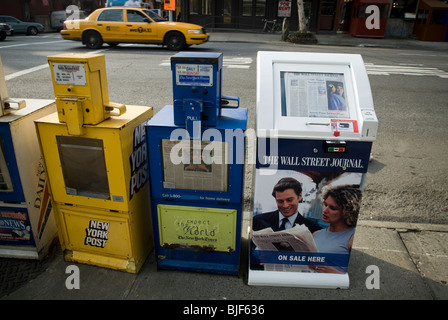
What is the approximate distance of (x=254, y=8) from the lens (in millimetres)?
23500

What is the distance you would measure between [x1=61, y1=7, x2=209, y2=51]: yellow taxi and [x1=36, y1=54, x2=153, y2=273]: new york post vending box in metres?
11.3

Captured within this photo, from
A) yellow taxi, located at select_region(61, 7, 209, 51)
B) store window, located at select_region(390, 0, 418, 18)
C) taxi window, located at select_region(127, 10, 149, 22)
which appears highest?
store window, located at select_region(390, 0, 418, 18)

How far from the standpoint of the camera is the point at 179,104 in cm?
256

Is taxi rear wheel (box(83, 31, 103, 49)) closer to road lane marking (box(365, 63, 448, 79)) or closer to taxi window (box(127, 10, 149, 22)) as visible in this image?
taxi window (box(127, 10, 149, 22))

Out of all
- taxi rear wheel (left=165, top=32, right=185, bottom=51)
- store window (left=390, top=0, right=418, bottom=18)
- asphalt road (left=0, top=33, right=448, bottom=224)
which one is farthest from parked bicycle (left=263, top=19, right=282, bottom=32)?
taxi rear wheel (left=165, top=32, right=185, bottom=51)

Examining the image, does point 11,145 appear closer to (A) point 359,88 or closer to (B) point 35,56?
(A) point 359,88

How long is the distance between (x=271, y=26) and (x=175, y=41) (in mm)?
12113

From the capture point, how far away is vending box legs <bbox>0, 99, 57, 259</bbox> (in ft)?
9.27

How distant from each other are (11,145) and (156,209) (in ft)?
4.18

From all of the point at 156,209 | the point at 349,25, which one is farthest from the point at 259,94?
the point at 349,25

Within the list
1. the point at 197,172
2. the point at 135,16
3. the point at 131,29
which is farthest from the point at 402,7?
the point at 197,172

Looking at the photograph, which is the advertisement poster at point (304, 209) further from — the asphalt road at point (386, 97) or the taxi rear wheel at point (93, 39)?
the taxi rear wheel at point (93, 39)

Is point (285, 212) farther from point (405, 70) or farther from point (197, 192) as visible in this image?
point (405, 70)
